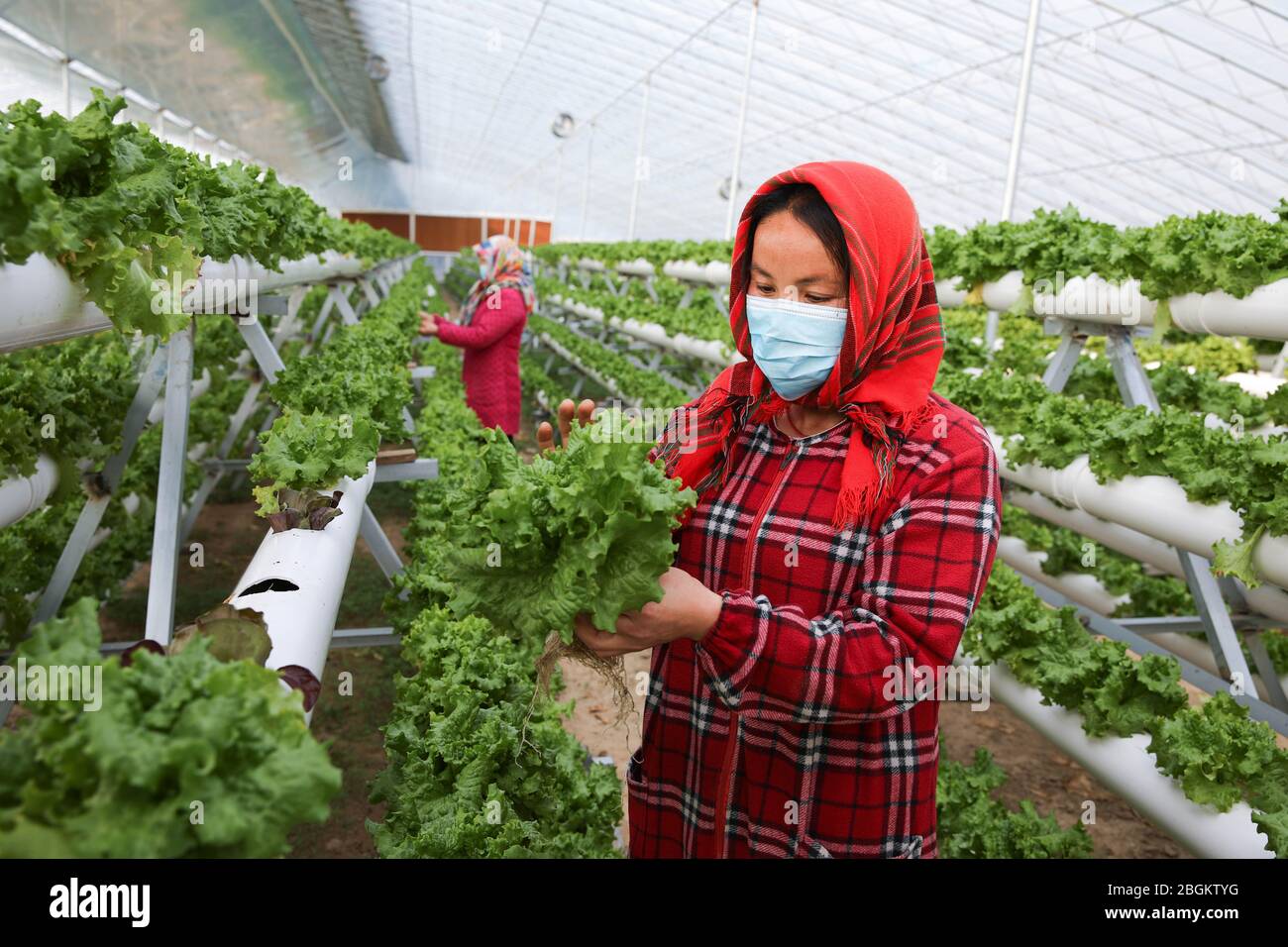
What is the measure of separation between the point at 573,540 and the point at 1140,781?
3192mm

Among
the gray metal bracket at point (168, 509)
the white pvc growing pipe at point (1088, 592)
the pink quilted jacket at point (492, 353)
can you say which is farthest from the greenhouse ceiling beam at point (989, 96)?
the gray metal bracket at point (168, 509)

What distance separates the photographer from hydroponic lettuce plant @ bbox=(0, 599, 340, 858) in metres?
1.08

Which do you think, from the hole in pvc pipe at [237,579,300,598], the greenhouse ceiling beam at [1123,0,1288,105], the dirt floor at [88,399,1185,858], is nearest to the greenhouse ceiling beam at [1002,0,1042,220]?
the dirt floor at [88,399,1185,858]

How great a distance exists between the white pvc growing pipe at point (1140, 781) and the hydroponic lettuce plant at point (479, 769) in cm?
215

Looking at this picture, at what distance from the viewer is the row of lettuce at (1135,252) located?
3.78m

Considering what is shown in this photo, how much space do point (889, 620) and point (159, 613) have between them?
2549 millimetres

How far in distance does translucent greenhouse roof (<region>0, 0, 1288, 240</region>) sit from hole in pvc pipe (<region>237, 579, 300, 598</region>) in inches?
395

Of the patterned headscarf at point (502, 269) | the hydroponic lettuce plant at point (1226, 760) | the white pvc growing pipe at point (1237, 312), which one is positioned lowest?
the hydroponic lettuce plant at point (1226, 760)

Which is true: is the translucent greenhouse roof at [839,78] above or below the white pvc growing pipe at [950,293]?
above

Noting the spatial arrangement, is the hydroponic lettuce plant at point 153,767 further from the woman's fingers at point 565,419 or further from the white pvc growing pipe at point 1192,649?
the white pvc growing pipe at point 1192,649

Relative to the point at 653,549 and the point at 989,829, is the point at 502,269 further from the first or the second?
the point at 653,549

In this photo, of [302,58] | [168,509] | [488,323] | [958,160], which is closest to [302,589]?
[168,509]

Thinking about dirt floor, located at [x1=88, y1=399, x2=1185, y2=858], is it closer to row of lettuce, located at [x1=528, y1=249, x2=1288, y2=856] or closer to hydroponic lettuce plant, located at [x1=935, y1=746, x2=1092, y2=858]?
hydroponic lettuce plant, located at [x1=935, y1=746, x2=1092, y2=858]
